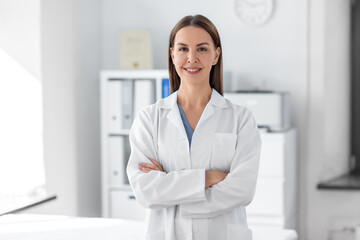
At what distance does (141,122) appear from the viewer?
1821 mm

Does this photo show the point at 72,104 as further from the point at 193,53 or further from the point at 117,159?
the point at 193,53

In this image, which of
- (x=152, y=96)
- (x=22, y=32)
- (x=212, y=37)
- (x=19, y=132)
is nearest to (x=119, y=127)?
(x=152, y=96)

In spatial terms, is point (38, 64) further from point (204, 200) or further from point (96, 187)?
point (204, 200)

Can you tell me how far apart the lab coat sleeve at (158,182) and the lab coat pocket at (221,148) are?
0.06 m

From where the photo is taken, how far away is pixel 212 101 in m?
1.78

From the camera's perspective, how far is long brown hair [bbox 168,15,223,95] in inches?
67.4

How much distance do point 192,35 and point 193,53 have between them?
5 cm

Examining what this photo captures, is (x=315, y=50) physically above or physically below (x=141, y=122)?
above

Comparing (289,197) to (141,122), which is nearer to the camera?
(141,122)

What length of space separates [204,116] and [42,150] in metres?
2.10

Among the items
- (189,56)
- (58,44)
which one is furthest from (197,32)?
(58,44)

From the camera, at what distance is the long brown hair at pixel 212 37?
5.62 feet

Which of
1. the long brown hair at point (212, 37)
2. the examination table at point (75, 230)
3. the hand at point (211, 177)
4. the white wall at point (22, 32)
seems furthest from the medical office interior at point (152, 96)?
the hand at point (211, 177)

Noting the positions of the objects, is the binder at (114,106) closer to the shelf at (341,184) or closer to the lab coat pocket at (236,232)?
the shelf at (341,184)
